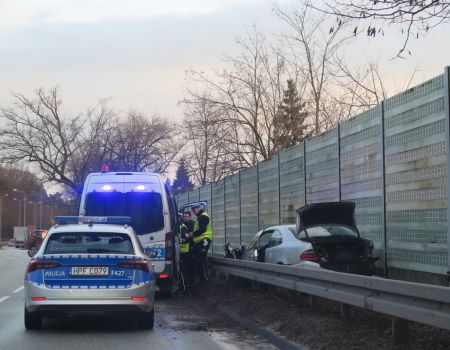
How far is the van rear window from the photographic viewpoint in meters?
13.2

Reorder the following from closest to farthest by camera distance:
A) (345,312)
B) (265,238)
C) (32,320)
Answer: (345,312) < (32,320) < (265,238)

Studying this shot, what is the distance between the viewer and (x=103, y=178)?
13.8 meters

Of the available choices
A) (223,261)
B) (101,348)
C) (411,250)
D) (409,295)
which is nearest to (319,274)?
(411,250)

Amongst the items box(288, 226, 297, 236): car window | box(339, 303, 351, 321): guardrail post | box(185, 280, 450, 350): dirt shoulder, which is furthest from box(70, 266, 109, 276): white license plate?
box(288, 226, 297, 236): car window

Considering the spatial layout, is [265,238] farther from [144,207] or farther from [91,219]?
[91,219]

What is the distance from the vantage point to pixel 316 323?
27.5ft

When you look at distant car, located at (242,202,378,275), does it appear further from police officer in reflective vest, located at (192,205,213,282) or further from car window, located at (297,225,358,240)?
police officer in reflective vest, located at (192,205,213,282)

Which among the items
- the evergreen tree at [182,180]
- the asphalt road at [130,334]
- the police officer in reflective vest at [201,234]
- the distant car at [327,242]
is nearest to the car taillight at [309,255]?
the distant car at [327,242]

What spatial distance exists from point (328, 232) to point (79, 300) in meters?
4.23

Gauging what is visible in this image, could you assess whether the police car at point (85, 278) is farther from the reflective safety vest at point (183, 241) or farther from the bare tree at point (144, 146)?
the bare tree at point (144, 146)

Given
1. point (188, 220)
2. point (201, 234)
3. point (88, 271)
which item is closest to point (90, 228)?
point (88, 271)

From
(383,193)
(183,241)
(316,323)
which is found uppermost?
(383,193)

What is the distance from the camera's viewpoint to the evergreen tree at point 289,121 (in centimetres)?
2917

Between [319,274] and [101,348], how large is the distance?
3.00 m
